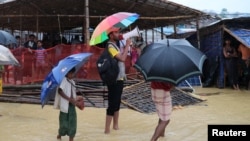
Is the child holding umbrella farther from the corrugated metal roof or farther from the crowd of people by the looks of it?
the crowd of people

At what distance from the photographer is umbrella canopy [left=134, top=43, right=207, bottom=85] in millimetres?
5418

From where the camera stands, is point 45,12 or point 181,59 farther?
point 45,12

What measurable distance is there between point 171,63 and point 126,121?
278cm

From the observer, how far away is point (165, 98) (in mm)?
5883

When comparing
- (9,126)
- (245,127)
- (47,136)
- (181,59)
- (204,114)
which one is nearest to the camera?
(245,127)

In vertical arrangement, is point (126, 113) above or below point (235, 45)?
below

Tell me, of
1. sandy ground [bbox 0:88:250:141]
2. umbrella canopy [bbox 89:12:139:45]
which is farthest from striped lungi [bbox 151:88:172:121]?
umbrella canopy [bbox 89:12:139:45]

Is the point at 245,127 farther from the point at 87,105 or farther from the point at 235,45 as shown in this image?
the point at 235,45

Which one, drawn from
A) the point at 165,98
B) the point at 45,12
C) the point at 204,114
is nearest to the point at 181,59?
the point at 165,98

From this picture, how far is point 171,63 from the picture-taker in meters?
5.48

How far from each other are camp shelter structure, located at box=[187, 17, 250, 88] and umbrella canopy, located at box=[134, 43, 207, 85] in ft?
25.6

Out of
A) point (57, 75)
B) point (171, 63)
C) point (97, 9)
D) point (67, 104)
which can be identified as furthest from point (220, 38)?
point (57, 75)

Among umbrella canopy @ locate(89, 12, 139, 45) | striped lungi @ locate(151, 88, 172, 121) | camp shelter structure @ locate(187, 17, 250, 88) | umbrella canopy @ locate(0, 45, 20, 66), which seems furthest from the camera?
camp shelter structure @ locate(187, 17, 250, 88)

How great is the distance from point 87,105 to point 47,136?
3.11m
